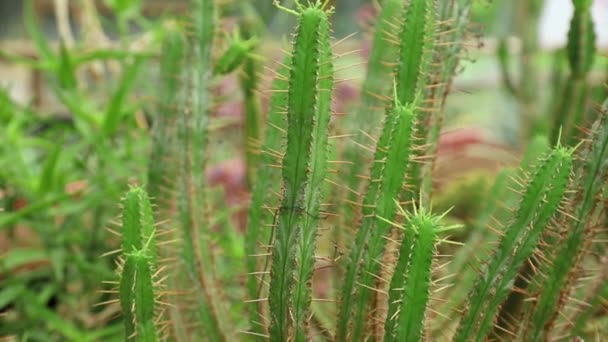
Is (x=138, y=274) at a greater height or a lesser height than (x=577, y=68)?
lesser

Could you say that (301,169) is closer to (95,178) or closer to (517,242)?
(517,242)

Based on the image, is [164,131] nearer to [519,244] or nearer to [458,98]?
[519,244]

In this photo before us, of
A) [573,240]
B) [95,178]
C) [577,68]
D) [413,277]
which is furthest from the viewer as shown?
[95,178]

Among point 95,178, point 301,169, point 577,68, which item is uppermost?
point 577,68

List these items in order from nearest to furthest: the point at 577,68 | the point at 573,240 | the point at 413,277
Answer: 1. the point at 413,277
2. the point at 573,240
3. the point at 577,68

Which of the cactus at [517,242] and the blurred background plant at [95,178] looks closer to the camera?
the cactus at [517,242]

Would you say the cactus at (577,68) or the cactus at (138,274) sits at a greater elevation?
the cactus at (577,68)

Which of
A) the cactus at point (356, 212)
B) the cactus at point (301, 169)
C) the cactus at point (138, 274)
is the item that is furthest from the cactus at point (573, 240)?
the cactus at point (138, 274)

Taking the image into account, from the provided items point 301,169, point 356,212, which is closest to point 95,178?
point 356,212

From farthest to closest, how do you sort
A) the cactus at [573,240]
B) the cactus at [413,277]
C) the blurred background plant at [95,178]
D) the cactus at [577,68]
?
the blurred background plant at [95,178], the cactus at [577,68], the cactus at [573,240], the cactus at [413,277]

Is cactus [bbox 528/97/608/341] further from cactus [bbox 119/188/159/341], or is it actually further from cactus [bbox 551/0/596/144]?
→ cactus [bbox 119/188/159/341]

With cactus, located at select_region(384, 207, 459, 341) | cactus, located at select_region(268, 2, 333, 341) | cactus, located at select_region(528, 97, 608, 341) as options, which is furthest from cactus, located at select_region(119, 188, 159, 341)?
cactus, located at select_region(528, 97, 608, 341)

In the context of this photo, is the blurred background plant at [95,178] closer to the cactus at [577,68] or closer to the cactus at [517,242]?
the cactus at [577,68]
